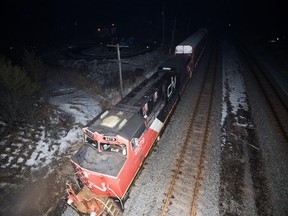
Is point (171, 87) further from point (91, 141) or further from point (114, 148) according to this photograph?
point (91, 141)

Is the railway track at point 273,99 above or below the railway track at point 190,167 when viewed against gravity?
above

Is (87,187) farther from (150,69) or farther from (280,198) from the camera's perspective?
(150,69)

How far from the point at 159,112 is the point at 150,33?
49.1 metres

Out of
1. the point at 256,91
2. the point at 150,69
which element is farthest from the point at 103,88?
the point at 256,91

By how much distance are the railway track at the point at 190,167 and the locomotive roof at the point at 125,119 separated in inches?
140

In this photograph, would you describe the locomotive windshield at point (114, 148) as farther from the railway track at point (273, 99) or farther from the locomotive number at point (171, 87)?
the railway track at point (273, 99)

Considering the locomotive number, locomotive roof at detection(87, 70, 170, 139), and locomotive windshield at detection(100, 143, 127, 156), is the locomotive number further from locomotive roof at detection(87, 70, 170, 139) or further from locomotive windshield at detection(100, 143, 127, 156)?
locomotive windshield at detection(100, 143, 127, 156)

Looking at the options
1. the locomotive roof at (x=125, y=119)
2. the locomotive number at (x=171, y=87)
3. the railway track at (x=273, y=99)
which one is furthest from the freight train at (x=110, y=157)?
the railway track at (x=273, y=99)

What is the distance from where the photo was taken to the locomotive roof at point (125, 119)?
29.1 ft

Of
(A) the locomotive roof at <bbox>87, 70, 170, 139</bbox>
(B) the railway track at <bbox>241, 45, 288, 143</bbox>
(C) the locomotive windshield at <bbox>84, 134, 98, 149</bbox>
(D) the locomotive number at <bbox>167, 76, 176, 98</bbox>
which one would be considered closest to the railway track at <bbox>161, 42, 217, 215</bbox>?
(D) the locomotive number at <bbox>167, 76, 176, 98</bbox>

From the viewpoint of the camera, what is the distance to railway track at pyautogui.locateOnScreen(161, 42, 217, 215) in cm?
944

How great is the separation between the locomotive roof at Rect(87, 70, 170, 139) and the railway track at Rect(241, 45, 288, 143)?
401 inches

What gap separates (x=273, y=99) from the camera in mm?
18453

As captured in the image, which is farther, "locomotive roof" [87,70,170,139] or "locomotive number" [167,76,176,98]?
"locomotive number" [167,76,176,98]
